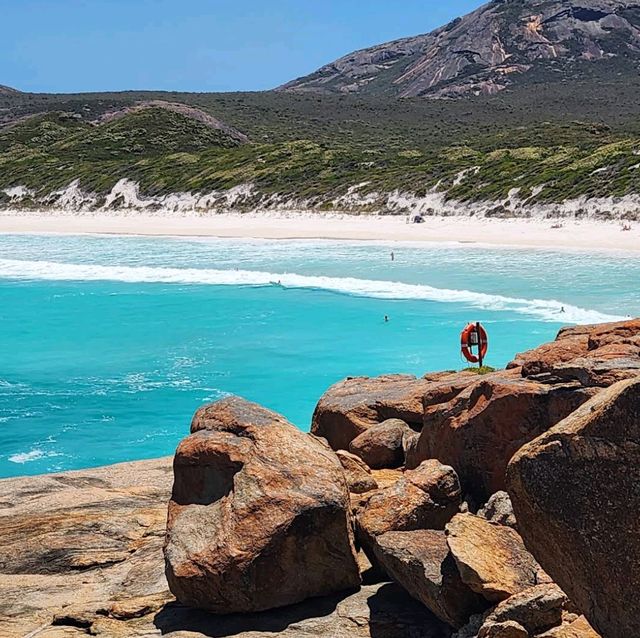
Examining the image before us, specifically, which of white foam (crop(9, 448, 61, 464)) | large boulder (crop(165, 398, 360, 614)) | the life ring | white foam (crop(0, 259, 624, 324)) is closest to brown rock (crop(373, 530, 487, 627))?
large boulder (crop(165, 398, 360, 614))

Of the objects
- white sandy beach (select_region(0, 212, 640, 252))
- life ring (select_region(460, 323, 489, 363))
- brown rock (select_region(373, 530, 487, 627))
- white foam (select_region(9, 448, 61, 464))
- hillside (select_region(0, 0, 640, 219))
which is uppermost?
hillside (select_region(0, 0, 640, 219))

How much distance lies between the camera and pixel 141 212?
49.6 metres

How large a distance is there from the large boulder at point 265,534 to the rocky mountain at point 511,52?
127703mm

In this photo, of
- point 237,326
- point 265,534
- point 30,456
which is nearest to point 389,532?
point 265,534

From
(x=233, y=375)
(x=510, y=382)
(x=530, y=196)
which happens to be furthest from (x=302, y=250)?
(x=510, y=382)

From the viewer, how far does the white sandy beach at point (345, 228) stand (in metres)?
30.3

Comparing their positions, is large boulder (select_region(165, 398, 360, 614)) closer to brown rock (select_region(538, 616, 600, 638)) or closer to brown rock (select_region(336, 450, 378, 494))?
brown rock (select_region(336, 450, 378, 494))

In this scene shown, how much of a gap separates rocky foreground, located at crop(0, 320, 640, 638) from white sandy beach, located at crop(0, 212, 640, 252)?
73.5 feet

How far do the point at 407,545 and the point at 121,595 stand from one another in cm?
185

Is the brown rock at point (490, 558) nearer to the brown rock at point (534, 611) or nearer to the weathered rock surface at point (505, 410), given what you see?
the brown rock at point (534, 611)

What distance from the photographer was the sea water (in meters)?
14.2

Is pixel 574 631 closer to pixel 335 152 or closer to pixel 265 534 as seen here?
pixel 265 534

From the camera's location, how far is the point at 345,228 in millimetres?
38094

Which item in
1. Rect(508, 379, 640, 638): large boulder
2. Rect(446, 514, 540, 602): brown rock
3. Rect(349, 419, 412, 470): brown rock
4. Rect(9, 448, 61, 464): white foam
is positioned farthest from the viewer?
Rect(9, 448, 61, 464): white foam
